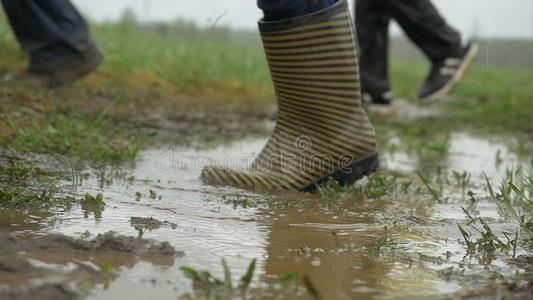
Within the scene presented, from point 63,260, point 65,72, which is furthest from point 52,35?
point 63,260

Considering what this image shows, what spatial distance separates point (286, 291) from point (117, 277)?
30cm

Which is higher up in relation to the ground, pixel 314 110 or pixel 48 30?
pixel 48 30

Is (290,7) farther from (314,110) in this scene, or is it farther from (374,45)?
(374,45)

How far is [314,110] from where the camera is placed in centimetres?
252

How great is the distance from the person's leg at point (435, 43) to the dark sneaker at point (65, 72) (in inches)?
78.4

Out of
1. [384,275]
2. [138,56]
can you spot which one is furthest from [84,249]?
[138,56]

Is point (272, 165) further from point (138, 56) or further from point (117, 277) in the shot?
point (138, 56)

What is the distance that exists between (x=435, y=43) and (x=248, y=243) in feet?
12.4

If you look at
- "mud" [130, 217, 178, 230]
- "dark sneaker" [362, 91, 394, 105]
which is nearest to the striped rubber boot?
"mud" [130, 217, 178, 230]

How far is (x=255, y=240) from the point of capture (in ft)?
5.66

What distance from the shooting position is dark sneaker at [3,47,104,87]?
13.9 feet

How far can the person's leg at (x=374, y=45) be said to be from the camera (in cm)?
524

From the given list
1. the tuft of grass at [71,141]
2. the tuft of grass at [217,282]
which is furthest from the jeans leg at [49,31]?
the tuft of grass at [217,282]

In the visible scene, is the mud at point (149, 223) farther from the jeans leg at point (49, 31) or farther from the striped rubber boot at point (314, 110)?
the jeans leg at point (49, 31)
